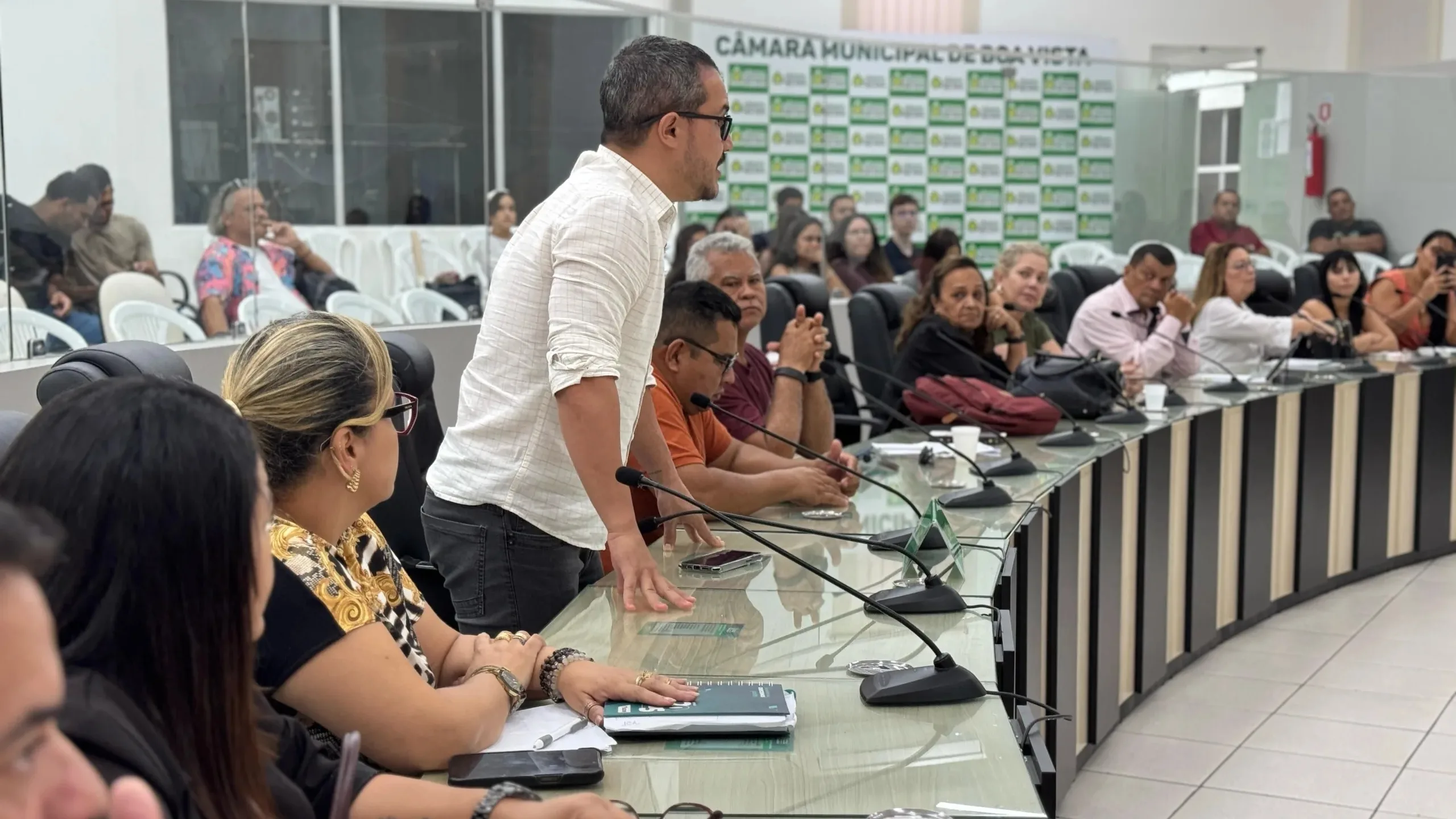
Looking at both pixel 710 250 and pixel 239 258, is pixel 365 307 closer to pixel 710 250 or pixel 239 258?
pixel 239 258

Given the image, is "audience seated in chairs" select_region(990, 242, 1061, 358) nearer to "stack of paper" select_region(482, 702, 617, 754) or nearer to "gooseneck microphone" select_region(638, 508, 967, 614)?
"gooseneck microphone" select_region(638, 508, 967, 614)

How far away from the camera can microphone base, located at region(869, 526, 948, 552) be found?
228 cm

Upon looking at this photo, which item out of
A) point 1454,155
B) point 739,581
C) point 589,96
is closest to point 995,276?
point 589,96

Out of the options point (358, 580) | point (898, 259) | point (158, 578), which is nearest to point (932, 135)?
point (898, 259)

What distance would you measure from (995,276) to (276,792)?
177 inches

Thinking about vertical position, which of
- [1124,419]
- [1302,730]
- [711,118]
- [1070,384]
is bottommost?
[1302,730]

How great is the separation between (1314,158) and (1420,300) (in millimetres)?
3122

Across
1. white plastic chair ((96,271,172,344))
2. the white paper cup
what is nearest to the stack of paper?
the white paper cup

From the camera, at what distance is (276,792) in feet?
3.66

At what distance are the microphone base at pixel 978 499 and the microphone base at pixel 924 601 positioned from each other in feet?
2.53

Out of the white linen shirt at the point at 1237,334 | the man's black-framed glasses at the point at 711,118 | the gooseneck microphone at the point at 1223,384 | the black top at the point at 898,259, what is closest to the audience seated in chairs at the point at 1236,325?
the white linen shirt at the point at 1237,334

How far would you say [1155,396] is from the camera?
13.6 feet

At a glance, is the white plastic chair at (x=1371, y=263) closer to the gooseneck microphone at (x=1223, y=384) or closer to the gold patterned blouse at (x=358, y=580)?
the gooseneck microphone at (x=1223, y=384)

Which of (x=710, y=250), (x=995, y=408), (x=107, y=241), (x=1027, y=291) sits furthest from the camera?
(x=1027, y=291)
